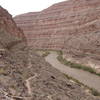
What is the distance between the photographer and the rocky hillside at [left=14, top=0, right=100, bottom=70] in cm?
2412

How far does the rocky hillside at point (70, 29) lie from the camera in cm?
2412

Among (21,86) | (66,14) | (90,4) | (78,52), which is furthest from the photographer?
(66,14)

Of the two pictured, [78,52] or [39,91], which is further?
[78,52]

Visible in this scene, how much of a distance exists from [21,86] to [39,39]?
160 feet

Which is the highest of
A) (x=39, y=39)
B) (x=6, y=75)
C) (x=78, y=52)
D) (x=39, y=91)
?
(x=6, y=75)

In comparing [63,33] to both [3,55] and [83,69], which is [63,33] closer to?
[83,69]

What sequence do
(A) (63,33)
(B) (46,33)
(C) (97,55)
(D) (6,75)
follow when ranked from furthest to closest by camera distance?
(B) (46,33)
(A) (63,33)
(C) (97,55)
(D) (6,75)

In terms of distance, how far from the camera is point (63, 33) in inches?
1820

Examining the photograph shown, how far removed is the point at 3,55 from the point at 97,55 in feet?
48.2

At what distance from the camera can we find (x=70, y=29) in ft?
143

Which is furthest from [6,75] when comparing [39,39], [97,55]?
[39,39]

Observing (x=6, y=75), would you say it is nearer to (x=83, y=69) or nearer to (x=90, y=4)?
(x=83, y=69)

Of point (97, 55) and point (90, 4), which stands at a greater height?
point (90, 4)

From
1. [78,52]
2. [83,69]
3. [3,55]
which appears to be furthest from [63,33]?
[3,55]
